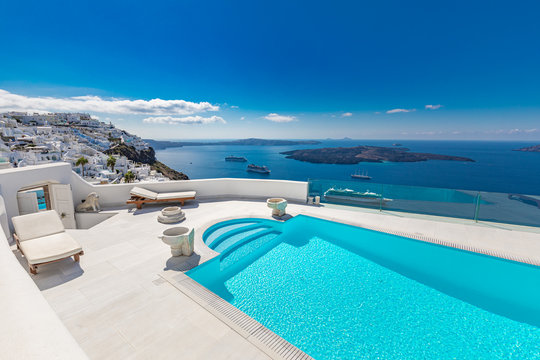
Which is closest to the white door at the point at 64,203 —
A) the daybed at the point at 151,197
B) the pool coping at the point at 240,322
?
the daybed at the point at 151,197

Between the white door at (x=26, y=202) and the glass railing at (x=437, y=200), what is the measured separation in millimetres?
8443

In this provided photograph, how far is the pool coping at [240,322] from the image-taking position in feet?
8.51

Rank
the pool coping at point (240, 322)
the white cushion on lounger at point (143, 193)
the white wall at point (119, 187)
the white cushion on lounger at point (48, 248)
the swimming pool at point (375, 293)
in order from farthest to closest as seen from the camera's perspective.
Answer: the white cushion on lounger at point (143, 193) < the white wall at point (119, 187) < the white cushion on lounger at point (48, 248) < the swimming pool at point (375, 293) < the pool coping at point (240, 322)

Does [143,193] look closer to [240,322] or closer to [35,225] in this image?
[35,225]

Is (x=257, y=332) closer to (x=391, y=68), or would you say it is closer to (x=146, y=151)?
(x=391, y=68)

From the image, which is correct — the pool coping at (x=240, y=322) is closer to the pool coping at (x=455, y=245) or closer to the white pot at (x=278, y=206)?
the white pot at (x=278, y=206)

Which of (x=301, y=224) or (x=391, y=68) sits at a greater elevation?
(x=391, y=68)

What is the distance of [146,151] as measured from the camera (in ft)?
265

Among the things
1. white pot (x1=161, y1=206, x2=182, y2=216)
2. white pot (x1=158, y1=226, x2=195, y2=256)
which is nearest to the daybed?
white pot (x1=161, y1=206, x2=182, y2=216)

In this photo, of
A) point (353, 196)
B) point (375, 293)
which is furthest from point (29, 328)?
point (353, 196)

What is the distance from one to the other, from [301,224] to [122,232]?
5.19 metres

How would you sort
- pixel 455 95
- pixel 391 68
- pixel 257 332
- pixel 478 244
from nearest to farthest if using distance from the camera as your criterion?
pixel 257 332, pixel 478 244, pixel 391 68, pixel 455 95

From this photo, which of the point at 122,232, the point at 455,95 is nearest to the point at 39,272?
the point at 122,232

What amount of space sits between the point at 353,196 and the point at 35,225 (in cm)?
878
